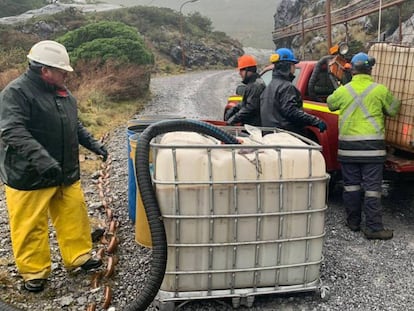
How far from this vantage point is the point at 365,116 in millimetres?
4418

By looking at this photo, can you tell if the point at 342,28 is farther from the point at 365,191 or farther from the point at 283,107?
the point at 365,191

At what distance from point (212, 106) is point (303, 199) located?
12.2 meters

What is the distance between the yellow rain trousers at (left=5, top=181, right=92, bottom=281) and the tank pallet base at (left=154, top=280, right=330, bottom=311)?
0.92m

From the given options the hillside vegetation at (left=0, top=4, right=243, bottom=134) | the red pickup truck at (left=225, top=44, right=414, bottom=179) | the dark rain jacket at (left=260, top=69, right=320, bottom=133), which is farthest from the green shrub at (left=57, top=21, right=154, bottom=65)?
the dark rain jacket at (left=260, top=69, right=320, bottom=133)

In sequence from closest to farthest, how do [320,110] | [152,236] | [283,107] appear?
[152,236], [283,107], [320,110]

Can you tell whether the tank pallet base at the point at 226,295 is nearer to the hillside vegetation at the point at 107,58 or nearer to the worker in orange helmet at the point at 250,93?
the worker in orange helmet at the point at 250,93

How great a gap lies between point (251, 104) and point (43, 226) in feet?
9.39

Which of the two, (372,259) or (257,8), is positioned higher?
(257,8)

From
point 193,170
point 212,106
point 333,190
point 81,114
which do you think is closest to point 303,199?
point 193,170

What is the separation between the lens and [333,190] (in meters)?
5.70

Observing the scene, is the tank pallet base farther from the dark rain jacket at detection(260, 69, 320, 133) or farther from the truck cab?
the truck cab

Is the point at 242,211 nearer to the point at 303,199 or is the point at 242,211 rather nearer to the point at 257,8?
the point at 303,199

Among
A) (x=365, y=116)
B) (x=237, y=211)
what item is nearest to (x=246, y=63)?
(x=365, y=116)

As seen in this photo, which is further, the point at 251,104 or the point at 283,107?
the point at 251,104
